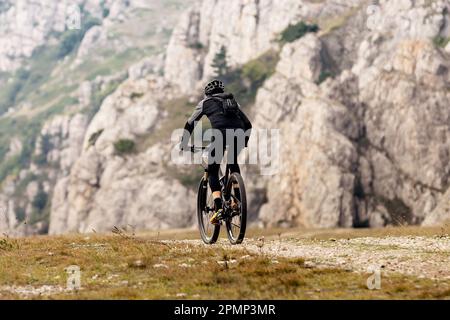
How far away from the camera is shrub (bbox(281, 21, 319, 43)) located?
15675cm

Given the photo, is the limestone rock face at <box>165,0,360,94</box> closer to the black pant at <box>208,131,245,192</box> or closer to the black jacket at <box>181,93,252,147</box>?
the black jacket at <box>181,93,252,147</box>

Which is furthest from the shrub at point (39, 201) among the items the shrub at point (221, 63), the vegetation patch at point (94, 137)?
the shrub at point (221, 63)

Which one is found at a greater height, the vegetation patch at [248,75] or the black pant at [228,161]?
the vegetation patch at [248,75]

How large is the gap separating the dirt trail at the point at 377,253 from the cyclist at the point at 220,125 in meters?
1.61

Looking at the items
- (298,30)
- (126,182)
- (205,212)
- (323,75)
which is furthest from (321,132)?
(205,212)

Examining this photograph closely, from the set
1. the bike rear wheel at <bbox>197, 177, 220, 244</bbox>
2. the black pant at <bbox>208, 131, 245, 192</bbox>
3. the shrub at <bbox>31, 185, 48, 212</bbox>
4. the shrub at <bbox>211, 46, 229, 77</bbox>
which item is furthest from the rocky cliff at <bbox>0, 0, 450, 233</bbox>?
the black pant at <bbox>208, 131, 245, 192</bbox>

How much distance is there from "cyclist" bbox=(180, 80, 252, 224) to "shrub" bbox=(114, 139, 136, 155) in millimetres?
116857

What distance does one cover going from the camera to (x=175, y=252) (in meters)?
14.3

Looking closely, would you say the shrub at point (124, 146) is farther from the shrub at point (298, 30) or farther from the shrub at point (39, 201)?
the shrub at point (39, 201)

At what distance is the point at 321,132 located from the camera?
361 ft

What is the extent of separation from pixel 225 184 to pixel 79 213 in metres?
118

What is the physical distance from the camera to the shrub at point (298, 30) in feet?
514

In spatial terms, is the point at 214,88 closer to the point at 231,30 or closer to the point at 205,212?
the point at 205,212
